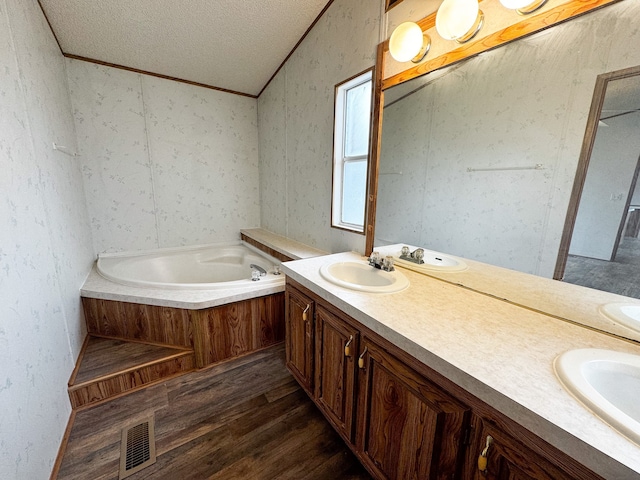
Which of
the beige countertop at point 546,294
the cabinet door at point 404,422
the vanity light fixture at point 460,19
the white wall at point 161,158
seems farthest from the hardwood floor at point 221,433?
the vanity light fixture at point 460,19

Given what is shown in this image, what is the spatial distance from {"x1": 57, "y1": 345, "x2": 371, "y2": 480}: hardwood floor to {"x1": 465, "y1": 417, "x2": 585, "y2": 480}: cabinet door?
2.40 feet

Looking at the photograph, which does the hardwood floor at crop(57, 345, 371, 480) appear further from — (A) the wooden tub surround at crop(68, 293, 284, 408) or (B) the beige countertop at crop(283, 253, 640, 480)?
(B) the beige countertop at crop(283, 253, 640, 480)

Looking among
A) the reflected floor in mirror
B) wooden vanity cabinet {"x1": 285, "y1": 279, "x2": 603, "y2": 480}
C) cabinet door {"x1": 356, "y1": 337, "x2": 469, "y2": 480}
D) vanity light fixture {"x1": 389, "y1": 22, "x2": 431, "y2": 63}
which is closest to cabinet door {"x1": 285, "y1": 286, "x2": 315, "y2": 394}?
wooden vanity cabinet {"x1": 285, "y1": 279, "x2": 603, "y2": 480}

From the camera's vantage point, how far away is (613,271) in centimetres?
83

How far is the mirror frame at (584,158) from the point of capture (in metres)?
0.79

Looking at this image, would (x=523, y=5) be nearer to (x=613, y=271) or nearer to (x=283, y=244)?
(x=613, y=271)

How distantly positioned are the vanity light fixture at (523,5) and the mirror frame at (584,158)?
362 millimetres

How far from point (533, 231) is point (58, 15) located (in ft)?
10.4

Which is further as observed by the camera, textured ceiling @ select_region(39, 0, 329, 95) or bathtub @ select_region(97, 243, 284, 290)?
bathtub @ select_region(97, 243, 284, 290)

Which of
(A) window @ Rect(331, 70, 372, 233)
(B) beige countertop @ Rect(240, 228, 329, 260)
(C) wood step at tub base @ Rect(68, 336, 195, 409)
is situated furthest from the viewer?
(B) beige countertop @ Rect(240, 228, 329, 260)

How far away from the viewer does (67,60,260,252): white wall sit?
244 centimetres

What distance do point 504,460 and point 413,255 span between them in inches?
36.7

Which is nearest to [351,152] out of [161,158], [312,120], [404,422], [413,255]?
[312,120]

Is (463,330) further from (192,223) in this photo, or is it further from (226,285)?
(192,223)
